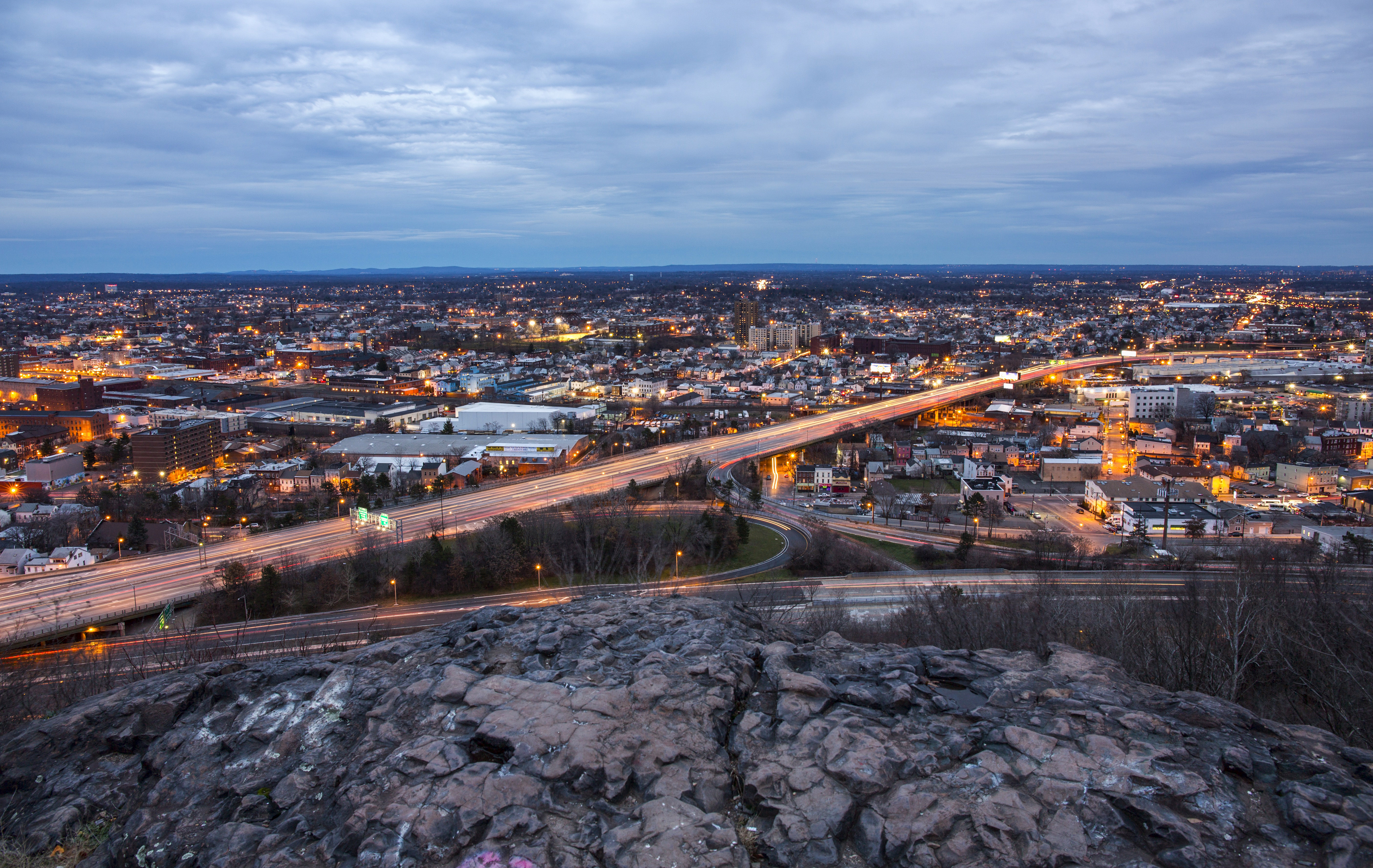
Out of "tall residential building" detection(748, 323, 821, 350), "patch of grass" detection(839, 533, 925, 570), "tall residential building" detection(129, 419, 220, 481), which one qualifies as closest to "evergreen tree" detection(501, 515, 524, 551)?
"patch of grass" detection(839, 533, 925, 570)

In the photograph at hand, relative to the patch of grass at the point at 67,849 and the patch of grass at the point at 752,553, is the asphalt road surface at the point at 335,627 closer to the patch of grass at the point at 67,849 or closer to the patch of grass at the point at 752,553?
the patch of grass at the point at 752,553

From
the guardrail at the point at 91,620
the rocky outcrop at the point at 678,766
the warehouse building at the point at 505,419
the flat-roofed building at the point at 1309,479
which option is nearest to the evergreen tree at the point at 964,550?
the rocky outcrop at the point at 678,766

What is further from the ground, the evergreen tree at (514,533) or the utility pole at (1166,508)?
the evergreen tree at (514,533)

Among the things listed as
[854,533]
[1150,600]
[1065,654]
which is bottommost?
[854,533]

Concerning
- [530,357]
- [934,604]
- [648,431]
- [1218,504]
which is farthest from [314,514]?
[530,357]

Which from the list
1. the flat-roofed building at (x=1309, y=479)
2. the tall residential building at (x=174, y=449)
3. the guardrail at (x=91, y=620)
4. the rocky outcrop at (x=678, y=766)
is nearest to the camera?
the rocky outcrop at (x=678, y=766)

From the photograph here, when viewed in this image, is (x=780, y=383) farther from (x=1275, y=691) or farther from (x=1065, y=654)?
(x=1065, y=654)

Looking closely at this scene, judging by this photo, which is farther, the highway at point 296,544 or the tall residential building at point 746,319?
the tall residential building at point 746,319

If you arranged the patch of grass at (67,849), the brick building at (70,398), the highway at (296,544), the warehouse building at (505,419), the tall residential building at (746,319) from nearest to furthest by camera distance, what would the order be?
1. the patch of grass at (67,849)
2. the highway at (296,544)
3. the warehouse building at (505,419)
4. the brick building at (70,398)
5. the tall residential building at (746,319)
